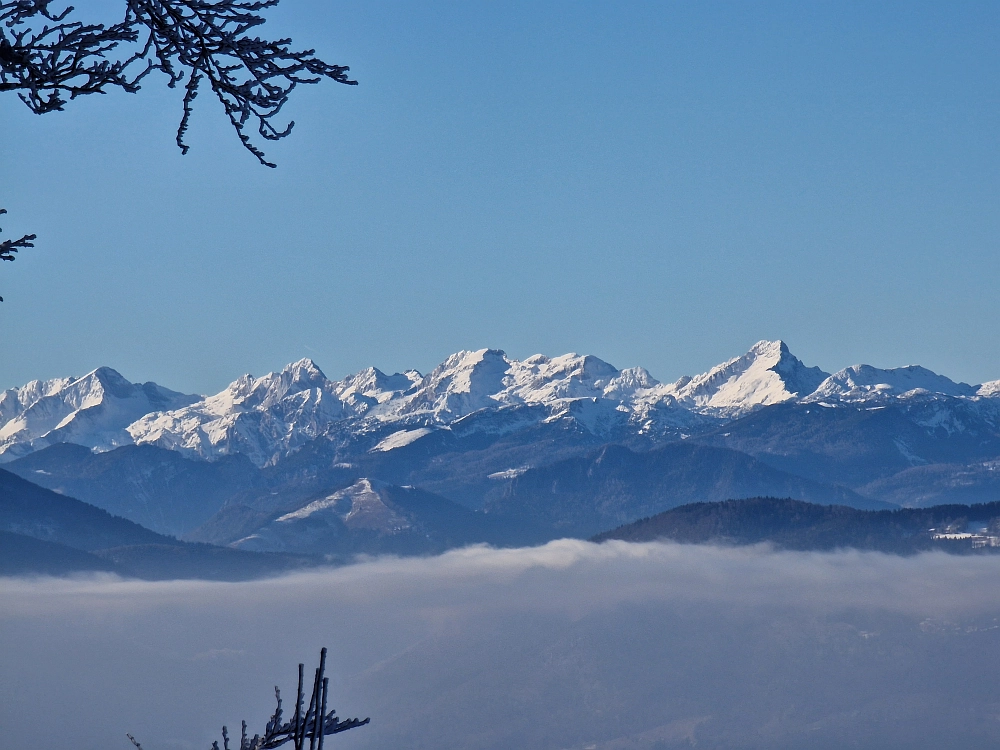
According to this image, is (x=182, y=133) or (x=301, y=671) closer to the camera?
(x=301, y=671)

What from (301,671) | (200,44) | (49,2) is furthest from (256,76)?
(301,671)

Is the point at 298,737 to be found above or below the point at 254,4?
below

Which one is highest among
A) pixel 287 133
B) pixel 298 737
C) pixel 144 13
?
pixel 144 13

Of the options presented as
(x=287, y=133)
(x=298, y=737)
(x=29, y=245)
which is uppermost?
(x=287, y=133)

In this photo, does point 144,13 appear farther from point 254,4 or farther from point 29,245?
point 29,245

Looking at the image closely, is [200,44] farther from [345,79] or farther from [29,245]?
[29,245]

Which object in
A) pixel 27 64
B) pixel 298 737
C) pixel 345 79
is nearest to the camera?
pixel 298 737

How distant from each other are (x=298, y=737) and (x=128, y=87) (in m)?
6.52

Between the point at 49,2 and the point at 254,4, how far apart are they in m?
2.01

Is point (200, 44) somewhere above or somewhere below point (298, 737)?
above

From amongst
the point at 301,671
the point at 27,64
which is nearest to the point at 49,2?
the point at 27,64

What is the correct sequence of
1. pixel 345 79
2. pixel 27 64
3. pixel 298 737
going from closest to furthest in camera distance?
pixel 298 737, pixel 27 64, pixel 345 79

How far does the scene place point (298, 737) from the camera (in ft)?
45.2

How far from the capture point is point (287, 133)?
16062 mm
